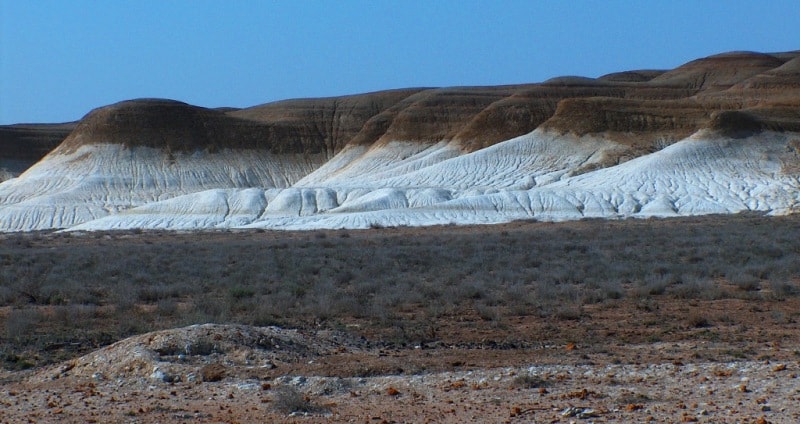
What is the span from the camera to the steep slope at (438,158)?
5928 cm

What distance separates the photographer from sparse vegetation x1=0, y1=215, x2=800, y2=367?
16.9 m

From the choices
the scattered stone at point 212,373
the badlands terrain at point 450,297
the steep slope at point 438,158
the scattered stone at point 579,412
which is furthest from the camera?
the steep slope at point 438,158

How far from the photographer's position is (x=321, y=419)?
388 inches

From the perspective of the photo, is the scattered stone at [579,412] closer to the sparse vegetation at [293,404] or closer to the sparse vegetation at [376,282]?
the sparse vegetation at [293,404]

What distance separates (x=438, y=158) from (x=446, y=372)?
76.9 m

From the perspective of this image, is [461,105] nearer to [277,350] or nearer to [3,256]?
[3,256]

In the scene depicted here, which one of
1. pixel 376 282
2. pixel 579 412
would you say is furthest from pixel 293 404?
pixel 376 282

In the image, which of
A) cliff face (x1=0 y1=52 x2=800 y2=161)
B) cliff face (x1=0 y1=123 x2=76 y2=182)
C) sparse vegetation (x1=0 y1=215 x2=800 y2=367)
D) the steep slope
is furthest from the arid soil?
cliff face (x1=0 y1=123 x2=76 y2=182)

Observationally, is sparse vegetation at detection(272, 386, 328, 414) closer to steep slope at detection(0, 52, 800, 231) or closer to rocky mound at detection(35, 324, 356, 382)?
rocky mound at detection(35, 324, 356, 382)

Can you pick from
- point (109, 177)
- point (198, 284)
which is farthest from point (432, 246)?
point (109, 177)

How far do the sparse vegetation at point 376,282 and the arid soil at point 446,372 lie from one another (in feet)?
1.97

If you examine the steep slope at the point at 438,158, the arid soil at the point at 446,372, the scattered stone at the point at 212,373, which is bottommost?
the arid soil at the point at 446,372

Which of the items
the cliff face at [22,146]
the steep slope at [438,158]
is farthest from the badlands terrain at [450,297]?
the cliff face at [22,146]

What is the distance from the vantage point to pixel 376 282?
2234 cm
